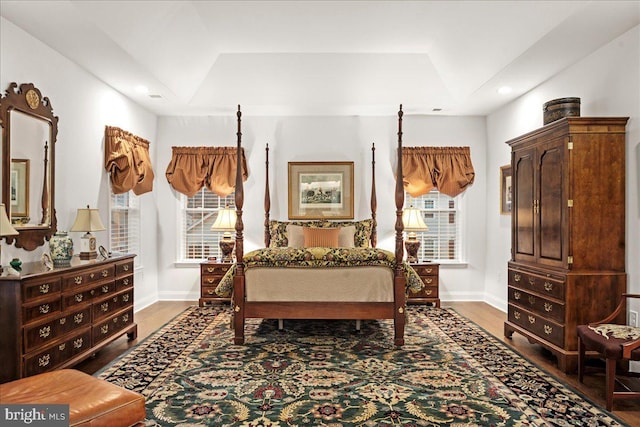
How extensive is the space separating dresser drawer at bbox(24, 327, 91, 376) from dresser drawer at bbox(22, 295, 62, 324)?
223mm

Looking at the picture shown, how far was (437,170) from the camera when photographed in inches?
239

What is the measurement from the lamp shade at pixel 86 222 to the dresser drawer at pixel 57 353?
892mm

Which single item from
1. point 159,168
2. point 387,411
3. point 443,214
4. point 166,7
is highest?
point 166,7

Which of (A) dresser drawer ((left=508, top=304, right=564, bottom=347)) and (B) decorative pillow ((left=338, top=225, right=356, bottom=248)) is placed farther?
(B) decorative pillow ((left=338, top=225, right=356, bottom=248))

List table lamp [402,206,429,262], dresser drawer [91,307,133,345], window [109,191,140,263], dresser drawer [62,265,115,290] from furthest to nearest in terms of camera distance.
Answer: table lamp [402,206,429,262] < window [109,191,140,263] < dresser drawer [91,307,133,345] < dresser drawer [62,265,115,290]

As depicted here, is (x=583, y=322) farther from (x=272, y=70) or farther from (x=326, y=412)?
(x=272, y=70)

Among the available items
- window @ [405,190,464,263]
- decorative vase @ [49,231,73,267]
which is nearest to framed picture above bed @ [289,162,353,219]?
window @ [405,190,464,263]

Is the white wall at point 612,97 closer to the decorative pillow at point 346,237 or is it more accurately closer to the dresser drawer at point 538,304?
the dresser drawer at point 538,304

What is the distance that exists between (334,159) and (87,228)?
11.3 ft

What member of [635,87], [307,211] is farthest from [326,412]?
[307,211]

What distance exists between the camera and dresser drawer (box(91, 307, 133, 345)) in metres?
3.52

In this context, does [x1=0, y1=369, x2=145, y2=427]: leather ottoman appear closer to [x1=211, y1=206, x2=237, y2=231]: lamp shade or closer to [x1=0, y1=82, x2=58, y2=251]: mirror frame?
[x1=0, y1=82, x2=58, y2=251]: mirror frame

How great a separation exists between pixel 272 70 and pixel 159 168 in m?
2.23

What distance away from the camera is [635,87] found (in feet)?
10.8
